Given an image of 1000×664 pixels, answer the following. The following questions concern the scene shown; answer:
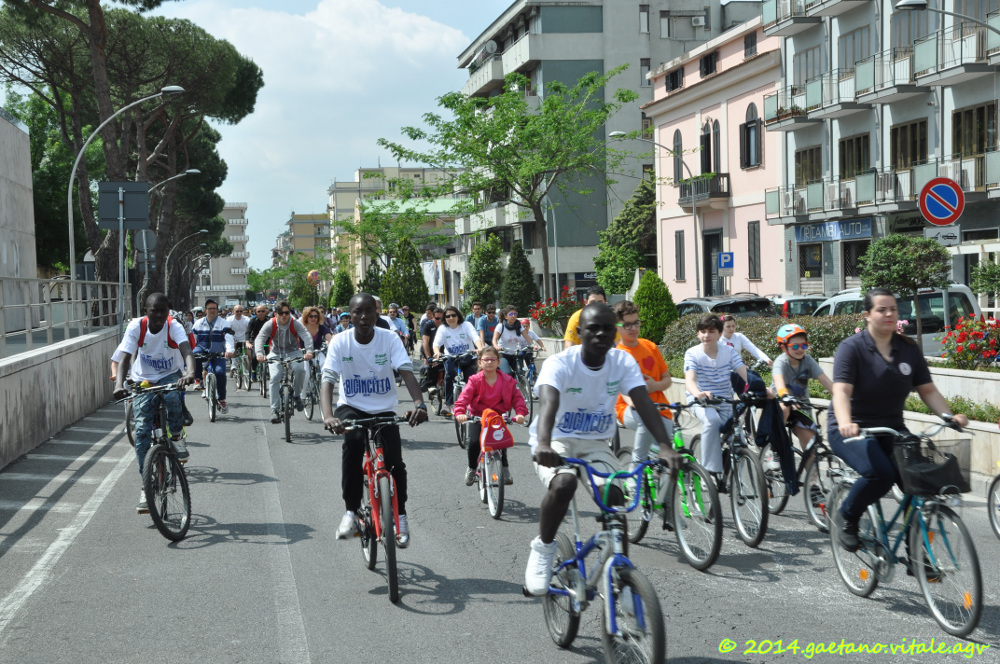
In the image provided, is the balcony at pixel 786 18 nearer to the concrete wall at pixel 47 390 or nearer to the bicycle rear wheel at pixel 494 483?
the concrete wall at pixel 47 390

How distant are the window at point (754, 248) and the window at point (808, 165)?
2.65 m

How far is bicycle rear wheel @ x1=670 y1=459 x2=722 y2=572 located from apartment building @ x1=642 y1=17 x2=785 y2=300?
1192 inches

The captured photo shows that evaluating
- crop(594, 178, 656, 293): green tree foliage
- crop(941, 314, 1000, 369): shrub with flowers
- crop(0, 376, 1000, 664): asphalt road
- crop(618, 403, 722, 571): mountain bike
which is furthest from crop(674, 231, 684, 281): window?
crop(618, 403, 722, 571): mountain bike

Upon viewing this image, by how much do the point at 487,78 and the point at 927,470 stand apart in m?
60.3

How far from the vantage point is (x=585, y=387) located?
207 inches

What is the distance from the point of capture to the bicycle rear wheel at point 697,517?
6.81 m

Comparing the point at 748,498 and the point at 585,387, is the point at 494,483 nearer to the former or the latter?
the point at 748,498

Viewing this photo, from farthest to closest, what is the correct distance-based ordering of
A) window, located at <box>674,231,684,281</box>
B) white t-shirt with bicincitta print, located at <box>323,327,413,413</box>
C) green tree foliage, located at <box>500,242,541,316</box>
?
green tree foliage, located at <box>500,242,541,316</box> < window, located at <box>674,231,684,281</box> < white t-shirt with bicincitta print, located at <box>323,327,413,413</box>

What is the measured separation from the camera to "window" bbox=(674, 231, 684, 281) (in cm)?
4557

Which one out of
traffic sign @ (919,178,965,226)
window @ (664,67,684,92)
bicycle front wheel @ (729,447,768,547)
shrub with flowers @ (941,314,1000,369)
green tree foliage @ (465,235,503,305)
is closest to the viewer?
bicycle front wheel @ (729,447,768,547)

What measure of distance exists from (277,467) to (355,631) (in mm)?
6352

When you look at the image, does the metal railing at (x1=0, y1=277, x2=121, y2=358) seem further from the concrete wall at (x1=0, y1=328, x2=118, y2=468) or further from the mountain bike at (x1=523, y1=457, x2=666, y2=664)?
the mountain bike at (x1=523, y1=457, x2=666, y2=664)

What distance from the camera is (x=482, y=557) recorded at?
7402mm

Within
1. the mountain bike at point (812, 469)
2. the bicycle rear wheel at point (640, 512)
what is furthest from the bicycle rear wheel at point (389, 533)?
the mountain bike at point (812, 469)
